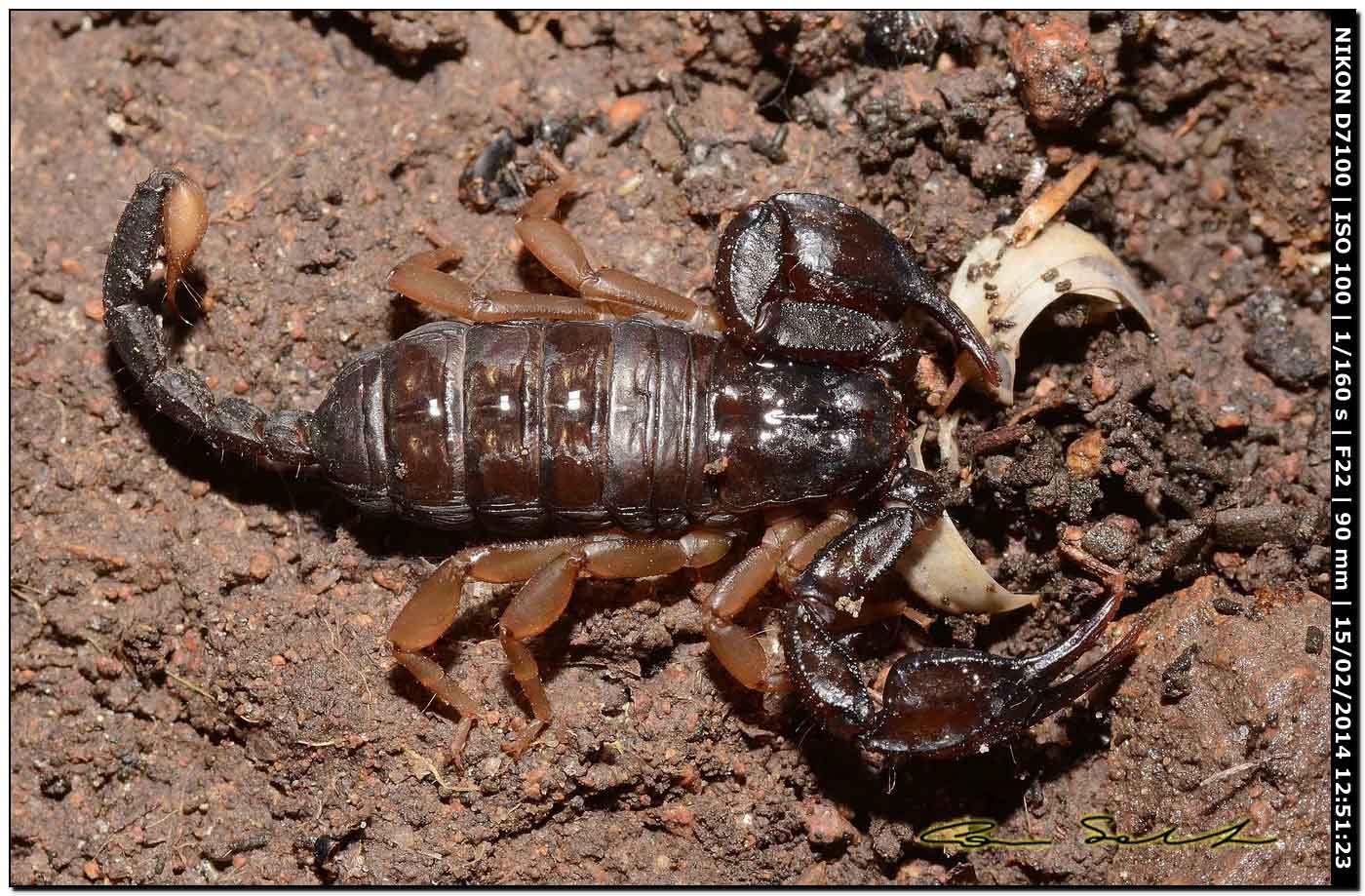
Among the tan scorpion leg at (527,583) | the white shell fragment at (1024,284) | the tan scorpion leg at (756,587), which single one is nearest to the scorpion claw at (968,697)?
the tan scorpion leg at (756,587)

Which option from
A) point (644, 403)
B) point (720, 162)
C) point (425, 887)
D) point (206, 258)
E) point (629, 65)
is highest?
point (629, 65)

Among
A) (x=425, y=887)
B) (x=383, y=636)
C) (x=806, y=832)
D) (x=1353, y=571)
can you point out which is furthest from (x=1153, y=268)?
(x=425, y=887)

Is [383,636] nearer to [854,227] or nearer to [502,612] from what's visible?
[502,612]

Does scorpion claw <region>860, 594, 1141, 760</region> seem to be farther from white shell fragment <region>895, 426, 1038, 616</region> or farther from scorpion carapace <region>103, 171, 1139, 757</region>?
white shell fragment <region>895, 426, 1038, 616</region>

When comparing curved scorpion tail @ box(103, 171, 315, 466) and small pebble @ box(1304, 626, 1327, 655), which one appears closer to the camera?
small pebble @ box(1304, 626, 1327, 655)
